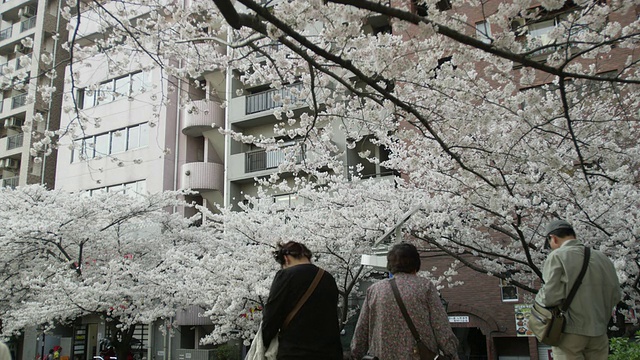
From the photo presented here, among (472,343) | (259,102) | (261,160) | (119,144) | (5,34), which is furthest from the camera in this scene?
(5,34)

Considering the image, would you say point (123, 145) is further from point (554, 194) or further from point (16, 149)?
point (554, 194)

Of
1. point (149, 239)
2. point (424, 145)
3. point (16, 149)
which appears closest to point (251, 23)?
point (424, 145)

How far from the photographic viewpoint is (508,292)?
1664cm

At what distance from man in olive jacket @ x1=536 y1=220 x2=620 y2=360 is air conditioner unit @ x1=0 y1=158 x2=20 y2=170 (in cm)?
3357

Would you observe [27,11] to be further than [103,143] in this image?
Yes

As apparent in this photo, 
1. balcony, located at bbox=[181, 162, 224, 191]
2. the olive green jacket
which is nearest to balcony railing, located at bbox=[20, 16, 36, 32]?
balcony, located at bbox=[181, 162, 224, 191]

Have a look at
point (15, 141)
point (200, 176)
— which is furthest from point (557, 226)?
point (15, 141)

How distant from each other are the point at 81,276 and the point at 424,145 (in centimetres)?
1162

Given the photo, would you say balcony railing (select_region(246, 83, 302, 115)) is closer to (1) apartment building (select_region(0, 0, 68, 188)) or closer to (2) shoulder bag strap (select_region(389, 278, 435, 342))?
(1) apartment building (select_region(0, 0, 68, 188))

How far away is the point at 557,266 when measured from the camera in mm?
3689

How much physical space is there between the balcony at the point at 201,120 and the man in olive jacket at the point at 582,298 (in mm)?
20592

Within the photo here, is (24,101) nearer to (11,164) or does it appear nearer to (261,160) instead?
(11,164)

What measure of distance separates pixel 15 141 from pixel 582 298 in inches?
1330

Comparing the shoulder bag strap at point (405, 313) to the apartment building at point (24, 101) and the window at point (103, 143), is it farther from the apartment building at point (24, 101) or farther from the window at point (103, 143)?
the apartment building at point (24, 101)
